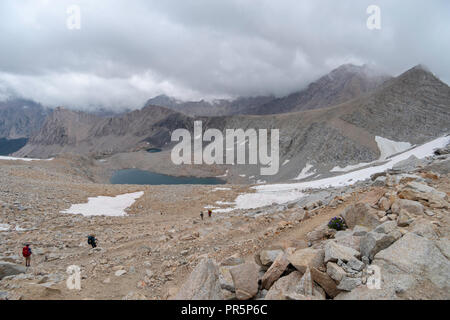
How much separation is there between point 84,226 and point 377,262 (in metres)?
18.0

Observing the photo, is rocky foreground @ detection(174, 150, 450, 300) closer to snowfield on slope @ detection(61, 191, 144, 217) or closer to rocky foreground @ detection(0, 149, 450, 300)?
rocky foreground @ detection(0, 149, 450, 300)

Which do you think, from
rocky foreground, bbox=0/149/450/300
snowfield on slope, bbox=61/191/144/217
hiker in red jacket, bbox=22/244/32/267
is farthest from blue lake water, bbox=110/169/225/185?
hiker in red jacket, bbox=22/244/32/267

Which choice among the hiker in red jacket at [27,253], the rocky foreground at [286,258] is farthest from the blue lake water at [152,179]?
the hiker in red jacket at [27,253]

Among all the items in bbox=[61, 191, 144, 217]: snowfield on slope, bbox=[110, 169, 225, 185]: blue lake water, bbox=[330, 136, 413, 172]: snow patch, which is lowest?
bbox=[110, 169, 225, 185]: blue lake water

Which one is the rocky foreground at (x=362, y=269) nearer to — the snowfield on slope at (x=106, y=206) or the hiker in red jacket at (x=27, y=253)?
the hiker in red jacket at (x=27, y=253)

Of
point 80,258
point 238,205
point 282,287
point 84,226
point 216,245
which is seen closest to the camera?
point 282,287

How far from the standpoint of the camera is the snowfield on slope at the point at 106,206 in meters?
20.1

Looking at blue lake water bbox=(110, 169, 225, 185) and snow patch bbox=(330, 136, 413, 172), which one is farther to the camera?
blue lake water bbox=(110, 169, 225, 185)

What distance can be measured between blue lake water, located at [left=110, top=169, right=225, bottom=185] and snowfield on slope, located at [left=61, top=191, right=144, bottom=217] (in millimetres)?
62053

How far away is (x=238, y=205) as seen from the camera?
26.8 meters

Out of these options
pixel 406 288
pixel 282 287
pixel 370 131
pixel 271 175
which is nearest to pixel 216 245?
pixel 282 287

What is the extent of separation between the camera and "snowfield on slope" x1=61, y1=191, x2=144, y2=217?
65.8 feet

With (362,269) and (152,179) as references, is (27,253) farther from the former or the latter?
(152,179)
